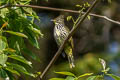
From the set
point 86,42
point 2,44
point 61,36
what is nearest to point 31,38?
point 2,44

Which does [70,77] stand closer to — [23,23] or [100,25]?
[23,23]

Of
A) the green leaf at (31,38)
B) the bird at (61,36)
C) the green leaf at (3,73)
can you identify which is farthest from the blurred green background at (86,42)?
the green leaf at (3,73)

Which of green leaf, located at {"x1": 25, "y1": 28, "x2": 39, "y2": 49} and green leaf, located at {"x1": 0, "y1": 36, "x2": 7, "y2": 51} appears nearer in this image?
green leaf, located at {"x1": 0, "y1": 36, "x2": 7, "y2": 51}

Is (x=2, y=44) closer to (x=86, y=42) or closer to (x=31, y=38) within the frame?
(x=31, y=38)

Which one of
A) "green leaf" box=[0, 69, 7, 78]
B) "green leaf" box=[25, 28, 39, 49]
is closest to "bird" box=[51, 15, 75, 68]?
"green leaf" box=[25, 28, 39, 49]

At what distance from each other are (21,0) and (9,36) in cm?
19

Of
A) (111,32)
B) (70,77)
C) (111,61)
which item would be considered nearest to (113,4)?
(111,32)

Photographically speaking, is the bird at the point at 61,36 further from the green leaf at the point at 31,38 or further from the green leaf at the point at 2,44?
the green leaf at the point at 2,44

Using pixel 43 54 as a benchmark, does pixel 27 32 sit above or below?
above

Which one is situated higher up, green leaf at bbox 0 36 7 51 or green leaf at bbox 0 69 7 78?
green leaf at bbox 0 36 7 51

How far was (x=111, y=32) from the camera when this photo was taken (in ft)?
19.1

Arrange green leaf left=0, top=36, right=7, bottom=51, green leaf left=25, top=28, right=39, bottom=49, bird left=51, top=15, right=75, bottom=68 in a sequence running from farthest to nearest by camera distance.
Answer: bird left=51, top=15, right=75, bottom=68 < green leaf left=25, top=28, right=39, bottom=49 < green leaf left=0, top=36, right=7, bottom=51

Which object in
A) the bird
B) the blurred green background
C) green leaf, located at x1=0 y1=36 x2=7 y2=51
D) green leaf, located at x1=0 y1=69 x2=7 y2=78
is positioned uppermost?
green leaf, located at x1=0 y1=36 x2=7 y2=51

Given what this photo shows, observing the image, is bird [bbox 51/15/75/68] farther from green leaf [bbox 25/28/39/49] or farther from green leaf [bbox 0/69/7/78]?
green leaf [bbox 0/69/7/78]
